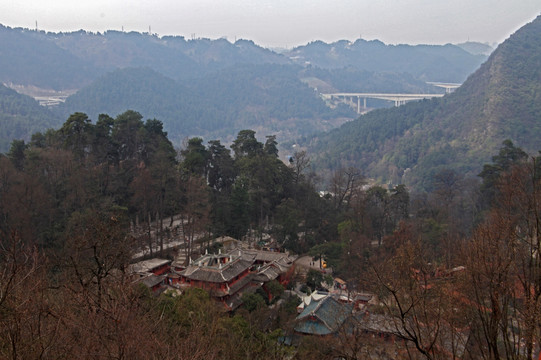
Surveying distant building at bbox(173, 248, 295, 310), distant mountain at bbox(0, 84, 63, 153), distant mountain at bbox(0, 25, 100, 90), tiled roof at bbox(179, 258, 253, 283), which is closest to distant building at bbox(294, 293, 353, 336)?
distant building at bbox(173, 248, 295, 310)

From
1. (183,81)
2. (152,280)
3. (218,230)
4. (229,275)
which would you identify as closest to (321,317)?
(229,275)

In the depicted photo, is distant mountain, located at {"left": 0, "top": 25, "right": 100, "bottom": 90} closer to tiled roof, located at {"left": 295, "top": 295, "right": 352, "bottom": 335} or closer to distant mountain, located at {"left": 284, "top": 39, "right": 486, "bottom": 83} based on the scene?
tiled roof, located at {"left": 295, "top": 295, "right": 352, "bottom": 335}

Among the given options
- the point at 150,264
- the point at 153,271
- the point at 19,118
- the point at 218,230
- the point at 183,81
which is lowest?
the point at 153,271

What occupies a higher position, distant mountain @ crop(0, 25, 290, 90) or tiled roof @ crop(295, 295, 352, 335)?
distant mountain @ crop(0, 25, 290, 90)

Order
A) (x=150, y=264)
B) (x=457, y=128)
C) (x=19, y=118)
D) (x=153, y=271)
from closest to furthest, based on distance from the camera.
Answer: (x=153, y=271), (x=150, y=264), (x=19, y=118), (x=457, y=128)

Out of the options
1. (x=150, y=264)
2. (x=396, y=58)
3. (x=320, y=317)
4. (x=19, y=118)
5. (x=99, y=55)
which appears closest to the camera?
(x=320, y=317)

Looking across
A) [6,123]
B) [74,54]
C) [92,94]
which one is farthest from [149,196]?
[74,54]

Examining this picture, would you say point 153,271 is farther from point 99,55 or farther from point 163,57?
point 163,57
